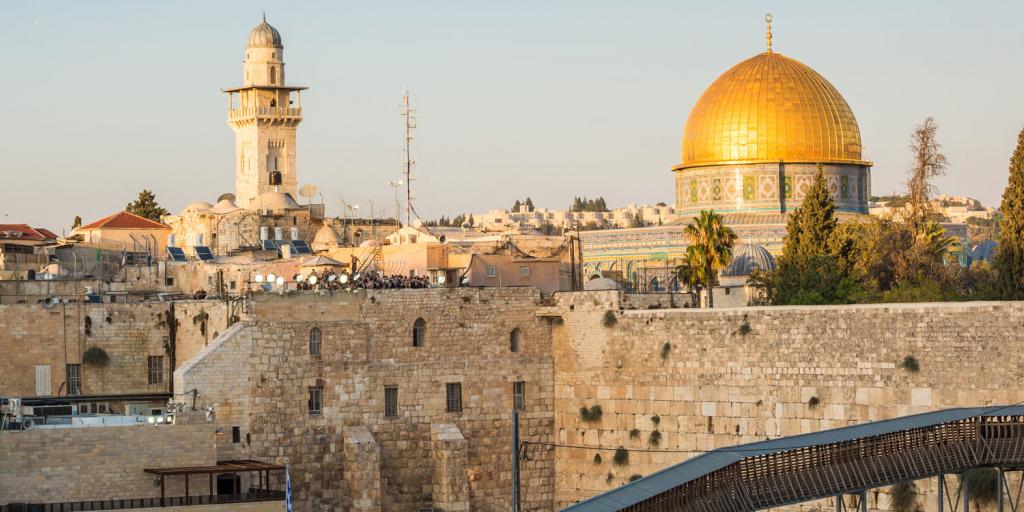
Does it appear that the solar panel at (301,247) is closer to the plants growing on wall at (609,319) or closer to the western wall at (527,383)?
the western wall at (527,383)

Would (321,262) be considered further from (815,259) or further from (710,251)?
(815,259)

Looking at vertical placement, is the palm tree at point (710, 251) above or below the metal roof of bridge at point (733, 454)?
above

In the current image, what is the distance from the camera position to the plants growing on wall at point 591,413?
40938 mm

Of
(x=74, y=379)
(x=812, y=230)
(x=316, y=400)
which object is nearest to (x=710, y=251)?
(x=812, y=230)

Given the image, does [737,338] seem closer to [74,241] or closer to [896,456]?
[896,456]

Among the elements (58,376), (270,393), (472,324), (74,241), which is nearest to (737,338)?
(472,324)

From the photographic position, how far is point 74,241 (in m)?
62.5

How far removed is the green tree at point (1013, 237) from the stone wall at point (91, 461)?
599 inches

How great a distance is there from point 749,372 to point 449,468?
19.8 ft

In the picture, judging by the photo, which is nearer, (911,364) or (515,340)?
(911,364)

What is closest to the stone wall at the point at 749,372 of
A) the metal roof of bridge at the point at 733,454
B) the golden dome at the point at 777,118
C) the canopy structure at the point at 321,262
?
the metal roof of bridge at the point at 733,454

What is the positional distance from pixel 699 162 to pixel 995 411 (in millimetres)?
31582

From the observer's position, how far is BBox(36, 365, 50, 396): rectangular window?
43.2m

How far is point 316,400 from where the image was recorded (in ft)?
131
